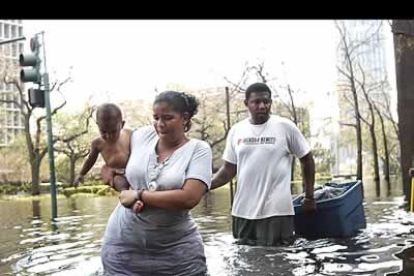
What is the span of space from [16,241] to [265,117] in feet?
18.0

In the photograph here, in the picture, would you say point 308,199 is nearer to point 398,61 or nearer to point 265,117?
point 265,117

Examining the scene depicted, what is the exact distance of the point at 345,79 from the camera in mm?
43562

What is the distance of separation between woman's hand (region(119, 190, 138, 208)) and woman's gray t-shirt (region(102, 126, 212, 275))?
4.0 inches

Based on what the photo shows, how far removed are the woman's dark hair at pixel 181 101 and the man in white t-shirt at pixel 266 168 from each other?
1.81 metres

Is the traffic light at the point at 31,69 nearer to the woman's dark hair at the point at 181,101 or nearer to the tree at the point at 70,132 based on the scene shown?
the woman's dark hair at the point at 181,101

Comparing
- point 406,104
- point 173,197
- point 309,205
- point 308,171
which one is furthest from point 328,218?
point 406,104

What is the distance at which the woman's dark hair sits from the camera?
386cm

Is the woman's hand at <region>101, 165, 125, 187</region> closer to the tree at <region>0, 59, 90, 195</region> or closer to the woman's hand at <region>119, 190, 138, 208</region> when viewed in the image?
the woman's hand at <region>119, 190, 138, 208</region>

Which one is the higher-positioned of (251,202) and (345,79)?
(345,79)

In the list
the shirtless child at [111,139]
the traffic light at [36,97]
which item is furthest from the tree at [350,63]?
the shirtless child at [111,139]

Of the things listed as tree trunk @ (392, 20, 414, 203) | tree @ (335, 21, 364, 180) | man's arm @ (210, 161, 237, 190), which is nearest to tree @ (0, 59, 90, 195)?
tree @ (335, 21, 364, 180)

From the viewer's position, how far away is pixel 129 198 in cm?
373

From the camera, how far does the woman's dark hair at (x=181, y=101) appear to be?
3.86 metres
